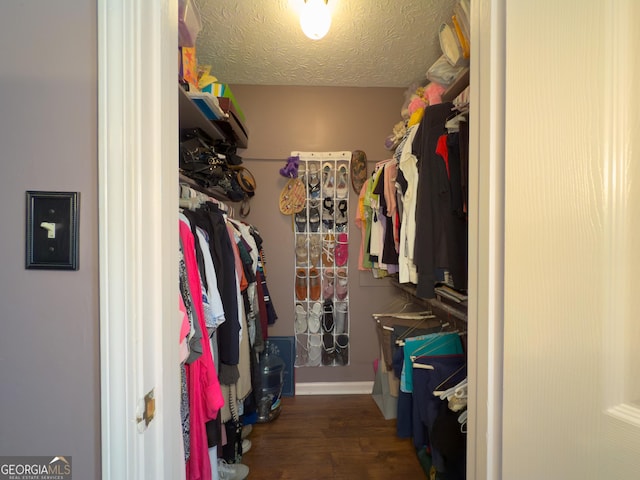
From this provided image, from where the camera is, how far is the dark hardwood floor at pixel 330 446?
153 cm

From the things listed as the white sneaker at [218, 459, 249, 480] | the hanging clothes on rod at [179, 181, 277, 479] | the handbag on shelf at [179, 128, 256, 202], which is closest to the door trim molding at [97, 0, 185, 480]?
the hanging clothes on rod at [179, 181, 277, 479]

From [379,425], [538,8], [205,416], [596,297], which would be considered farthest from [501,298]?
[379,425]

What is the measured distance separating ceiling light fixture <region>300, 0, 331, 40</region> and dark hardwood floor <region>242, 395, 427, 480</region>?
8.26 ft

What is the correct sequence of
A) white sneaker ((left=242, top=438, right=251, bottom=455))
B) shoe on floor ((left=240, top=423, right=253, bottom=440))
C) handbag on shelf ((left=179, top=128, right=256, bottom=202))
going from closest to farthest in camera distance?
1. handbag on shelf ((left=179, top=128, right=256, bottom=202))
2. white sneaker ((left=242, top=438, right=251, bottom=455))
3. shoe on floor ((left=240, top=423, right=253, bottom=440))

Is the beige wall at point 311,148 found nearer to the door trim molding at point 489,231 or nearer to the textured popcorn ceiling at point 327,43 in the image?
the textured popcorn ceiling at point 327,43

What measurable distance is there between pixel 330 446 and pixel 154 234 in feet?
6.14

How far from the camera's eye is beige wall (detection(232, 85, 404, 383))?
235 cm

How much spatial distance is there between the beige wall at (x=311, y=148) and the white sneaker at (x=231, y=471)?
909 millimetres

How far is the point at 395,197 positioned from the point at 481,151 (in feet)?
3.94

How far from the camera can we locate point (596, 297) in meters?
0.42

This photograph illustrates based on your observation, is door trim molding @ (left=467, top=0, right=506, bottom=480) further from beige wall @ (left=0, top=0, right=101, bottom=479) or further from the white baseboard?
the white baseboard

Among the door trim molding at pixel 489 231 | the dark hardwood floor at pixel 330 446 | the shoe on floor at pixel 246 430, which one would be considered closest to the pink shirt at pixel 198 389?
the dark hardwood floor at pixel 330 446

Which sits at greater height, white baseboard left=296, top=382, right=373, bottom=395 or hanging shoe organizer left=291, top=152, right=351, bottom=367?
hanging shoe organizer left=291, top=152, right=351, bottom=367

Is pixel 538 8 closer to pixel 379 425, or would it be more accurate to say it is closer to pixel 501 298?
pixel 501 298
